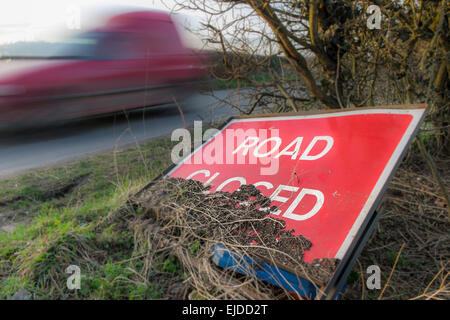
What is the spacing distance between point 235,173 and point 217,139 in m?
0.66

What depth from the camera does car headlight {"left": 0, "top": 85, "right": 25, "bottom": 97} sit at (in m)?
4.39

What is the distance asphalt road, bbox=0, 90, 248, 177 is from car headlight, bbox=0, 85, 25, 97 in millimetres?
721

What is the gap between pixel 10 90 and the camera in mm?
4430

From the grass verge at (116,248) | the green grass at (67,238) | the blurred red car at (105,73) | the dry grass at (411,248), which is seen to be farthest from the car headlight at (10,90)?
the dry grass at (411,248)

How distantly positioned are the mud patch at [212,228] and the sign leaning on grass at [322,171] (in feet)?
0.18

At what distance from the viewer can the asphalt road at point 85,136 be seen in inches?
167

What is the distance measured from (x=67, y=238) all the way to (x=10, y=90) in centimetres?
327

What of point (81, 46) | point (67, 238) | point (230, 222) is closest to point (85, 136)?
point (81, 46)

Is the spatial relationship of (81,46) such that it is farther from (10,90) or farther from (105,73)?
(10,90)

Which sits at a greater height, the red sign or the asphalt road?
the red sign

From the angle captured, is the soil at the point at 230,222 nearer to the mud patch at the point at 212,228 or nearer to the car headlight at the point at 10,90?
the mud patch at the point at 212,228

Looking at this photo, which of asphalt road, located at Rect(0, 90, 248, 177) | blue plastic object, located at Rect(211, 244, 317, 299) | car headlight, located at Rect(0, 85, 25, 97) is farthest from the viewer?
car headlight, located at Rect(0, 85, 25, 97)
